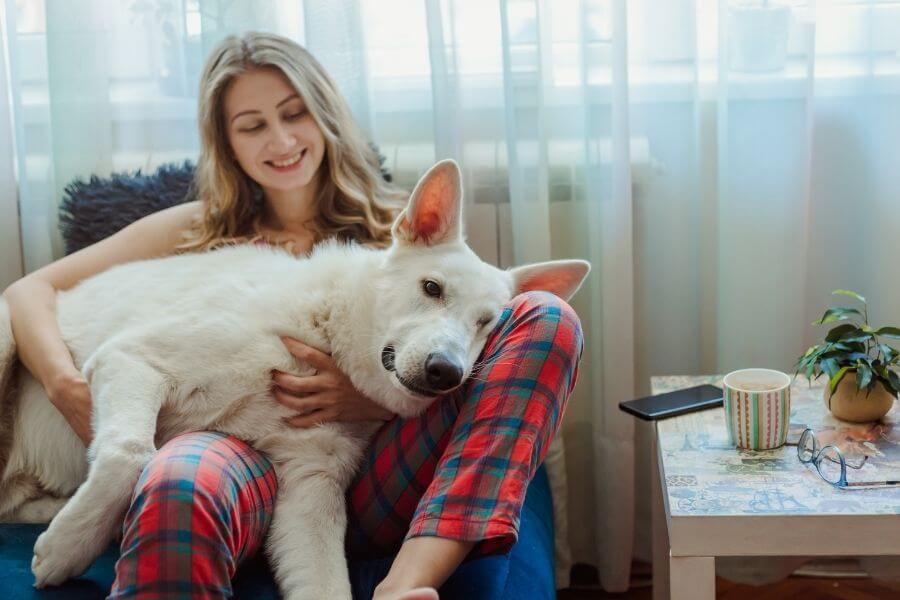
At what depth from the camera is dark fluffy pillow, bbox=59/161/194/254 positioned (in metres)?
2.19

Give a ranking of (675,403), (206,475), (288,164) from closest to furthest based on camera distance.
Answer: (206,475), (675,403), (288,164)

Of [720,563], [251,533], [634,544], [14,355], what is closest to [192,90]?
[14,355]

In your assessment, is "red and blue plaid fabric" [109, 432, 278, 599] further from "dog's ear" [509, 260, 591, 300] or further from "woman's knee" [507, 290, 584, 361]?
"dog's ear" [509, 260, 591, 300]

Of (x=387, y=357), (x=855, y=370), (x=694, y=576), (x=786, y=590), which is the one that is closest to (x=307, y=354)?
(x=387, y=357)

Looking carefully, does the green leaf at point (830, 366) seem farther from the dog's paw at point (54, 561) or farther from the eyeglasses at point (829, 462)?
the dog's paw at point (54, 561)

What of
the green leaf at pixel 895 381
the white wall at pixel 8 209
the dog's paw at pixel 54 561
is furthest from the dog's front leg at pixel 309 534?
the white wall at pixel 8 209

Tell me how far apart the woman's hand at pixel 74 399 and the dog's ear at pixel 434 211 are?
0.65 meters

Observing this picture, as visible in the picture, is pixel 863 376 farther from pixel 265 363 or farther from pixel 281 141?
pixel 281 141

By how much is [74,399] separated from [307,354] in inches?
17.7

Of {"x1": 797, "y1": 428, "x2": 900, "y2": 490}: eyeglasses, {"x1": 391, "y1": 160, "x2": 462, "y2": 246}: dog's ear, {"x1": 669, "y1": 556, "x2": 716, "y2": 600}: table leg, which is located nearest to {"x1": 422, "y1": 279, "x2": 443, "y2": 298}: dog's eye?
{"x1": 391, "y1": 160, "x2": 462, "y2": 246}: dog's ear

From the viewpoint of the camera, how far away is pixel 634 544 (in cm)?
249

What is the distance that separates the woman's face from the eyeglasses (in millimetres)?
1174

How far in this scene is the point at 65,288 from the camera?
2061 mm

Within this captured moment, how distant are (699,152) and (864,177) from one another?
0.40 metres
